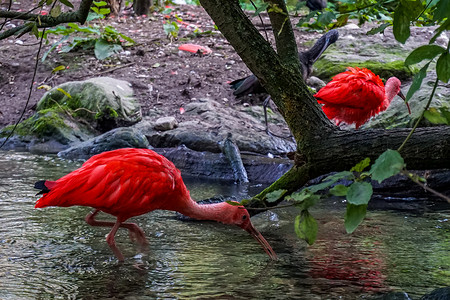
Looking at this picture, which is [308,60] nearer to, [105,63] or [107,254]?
[105,63]

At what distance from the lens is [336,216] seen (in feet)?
17.5

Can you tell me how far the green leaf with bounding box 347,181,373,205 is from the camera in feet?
4.93

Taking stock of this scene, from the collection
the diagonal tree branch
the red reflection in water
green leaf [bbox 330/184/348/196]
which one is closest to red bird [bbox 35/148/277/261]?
the red reflection in water

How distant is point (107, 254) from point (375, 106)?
378 centimetres

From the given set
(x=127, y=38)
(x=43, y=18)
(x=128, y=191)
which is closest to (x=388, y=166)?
(x=43, y=18)

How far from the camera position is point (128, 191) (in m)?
4.25

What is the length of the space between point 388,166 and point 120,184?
9.89 feet

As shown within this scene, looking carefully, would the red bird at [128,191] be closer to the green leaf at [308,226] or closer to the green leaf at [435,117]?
the green leaf at [308,226]

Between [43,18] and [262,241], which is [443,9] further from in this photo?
[262,241]

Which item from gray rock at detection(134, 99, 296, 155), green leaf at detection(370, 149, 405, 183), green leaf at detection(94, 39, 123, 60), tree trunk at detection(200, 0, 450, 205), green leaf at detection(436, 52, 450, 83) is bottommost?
gray rock at detection(134, 99, 296, 155)

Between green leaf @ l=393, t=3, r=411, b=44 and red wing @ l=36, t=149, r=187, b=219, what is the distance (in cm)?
282

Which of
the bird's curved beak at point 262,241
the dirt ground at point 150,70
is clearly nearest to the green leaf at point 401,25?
the bird's curved beak at point 262,241

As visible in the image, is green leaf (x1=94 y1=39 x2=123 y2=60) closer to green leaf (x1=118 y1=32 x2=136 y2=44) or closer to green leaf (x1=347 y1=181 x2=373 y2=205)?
green leaf (x1=118 y1=32 x2=136 y2=44)

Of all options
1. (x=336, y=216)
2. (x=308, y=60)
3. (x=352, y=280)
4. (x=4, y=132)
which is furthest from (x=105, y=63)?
(x=352, y=280)
